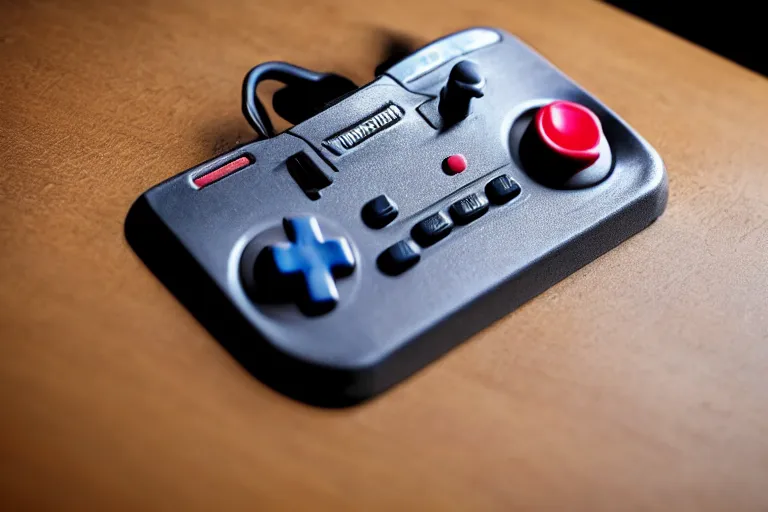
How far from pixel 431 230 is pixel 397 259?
0.03 metres

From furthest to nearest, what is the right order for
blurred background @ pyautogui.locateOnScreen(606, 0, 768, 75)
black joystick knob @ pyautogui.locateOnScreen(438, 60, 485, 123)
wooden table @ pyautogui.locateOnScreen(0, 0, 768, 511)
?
blurred background @ pyautogui.locateOnScreen(606, 0, 768, 75), black joystick knob @ pyautogui.locateOnScreen(438, 60, 485, 123), wooden table @ pyautogui.locateOnScreen(0, 0, 768, 511)

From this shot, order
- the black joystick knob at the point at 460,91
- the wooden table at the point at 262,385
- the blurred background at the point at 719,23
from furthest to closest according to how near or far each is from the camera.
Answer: the blurred background at the point at 719,23
the black joystick knob at the point at 460,91
the wooden table at the point at 262,385

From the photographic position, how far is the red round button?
0.48m

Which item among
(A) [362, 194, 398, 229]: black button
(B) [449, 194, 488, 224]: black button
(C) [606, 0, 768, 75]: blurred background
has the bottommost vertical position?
(C) [606, 0, 768, 75]: blurred background

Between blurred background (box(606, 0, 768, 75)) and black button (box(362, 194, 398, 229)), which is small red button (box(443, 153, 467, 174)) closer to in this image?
black button (box(362, 194, 398, 229))

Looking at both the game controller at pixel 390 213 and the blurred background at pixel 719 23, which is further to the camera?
the blurred background at pixel 719 23

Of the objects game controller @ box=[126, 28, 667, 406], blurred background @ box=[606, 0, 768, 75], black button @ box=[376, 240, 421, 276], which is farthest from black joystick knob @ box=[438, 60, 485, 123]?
blurred background @ box=[606, 0, 768, 75]

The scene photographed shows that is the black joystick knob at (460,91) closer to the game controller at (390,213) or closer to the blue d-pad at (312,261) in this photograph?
the game controller at (390,213)

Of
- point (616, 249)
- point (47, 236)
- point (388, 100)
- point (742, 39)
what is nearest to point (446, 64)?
point (388, 100)

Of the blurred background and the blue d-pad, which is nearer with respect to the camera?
the blue d-pad

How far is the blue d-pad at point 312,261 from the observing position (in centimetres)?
41

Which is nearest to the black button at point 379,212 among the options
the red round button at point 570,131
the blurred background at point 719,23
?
the red round button at point 570,131

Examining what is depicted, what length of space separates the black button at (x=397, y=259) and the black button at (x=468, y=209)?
38 mm

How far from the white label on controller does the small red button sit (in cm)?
4
